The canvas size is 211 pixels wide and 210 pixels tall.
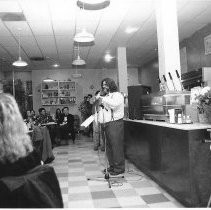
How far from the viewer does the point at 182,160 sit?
332 cm

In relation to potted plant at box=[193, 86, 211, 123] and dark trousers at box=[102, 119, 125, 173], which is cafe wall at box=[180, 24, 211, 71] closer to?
dark trousers at box=[102, 119, 125, 173]

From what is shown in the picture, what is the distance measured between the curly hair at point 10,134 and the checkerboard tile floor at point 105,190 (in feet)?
7.17

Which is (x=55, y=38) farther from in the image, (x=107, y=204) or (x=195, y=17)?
(x=107, y=204)

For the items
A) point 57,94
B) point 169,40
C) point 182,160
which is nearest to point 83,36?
point 169,40

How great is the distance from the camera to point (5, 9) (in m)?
6.04

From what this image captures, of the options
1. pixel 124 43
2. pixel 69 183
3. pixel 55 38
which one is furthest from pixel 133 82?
pixel 69 183

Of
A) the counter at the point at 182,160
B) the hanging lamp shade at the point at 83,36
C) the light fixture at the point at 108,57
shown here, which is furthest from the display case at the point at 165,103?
the light fixture at the point at 108,57

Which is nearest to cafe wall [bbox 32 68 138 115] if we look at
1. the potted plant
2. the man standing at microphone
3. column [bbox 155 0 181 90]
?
the man standing at microphone

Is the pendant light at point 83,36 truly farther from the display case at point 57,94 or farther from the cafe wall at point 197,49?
the display case at point 57,94

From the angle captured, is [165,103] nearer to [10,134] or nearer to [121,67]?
[10,134]

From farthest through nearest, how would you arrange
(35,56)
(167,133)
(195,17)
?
(35,56)
(195,17)
(167,133)

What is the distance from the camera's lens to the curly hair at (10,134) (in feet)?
5.31

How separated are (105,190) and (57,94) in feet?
33.6

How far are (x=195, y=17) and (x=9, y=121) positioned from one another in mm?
6588
